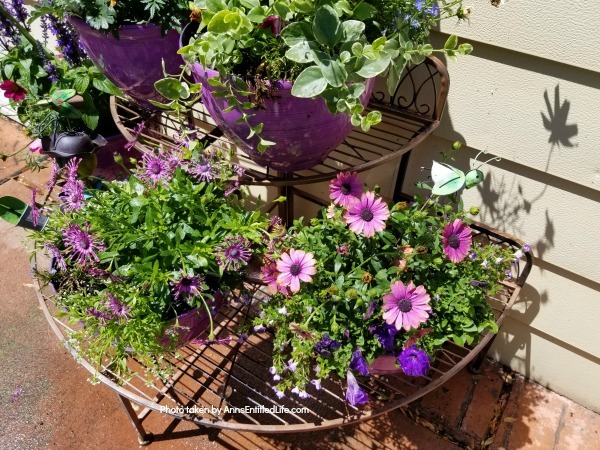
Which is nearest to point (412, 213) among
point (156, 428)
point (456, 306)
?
point (456, 306)

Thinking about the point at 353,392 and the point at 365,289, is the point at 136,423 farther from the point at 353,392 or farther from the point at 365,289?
the point at 365,289

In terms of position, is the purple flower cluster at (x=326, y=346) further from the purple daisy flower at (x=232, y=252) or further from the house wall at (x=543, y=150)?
the house wall at (x=543, y=150)

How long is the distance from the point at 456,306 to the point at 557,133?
18.8 inches

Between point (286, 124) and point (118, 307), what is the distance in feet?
1.54

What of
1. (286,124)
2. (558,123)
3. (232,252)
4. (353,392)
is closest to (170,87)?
(286,124)

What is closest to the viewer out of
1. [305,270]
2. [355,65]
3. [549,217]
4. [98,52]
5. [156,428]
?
[355,65]

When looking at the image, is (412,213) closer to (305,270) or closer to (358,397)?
(305,270)

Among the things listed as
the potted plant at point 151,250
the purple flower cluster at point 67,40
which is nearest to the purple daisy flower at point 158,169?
the potted plant at point 151,250

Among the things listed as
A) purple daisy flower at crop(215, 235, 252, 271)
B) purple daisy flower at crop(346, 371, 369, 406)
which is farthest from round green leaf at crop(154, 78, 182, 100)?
purple daisy flower at crop(346, 371, 369, 406)

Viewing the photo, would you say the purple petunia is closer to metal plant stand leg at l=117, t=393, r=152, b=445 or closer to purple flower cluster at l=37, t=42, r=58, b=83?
metal plant stand leg at l=117, t=393, r=152, b=445

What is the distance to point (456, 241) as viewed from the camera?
3.04ft

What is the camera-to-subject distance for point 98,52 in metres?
1.04

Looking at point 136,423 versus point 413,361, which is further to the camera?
point 136,423

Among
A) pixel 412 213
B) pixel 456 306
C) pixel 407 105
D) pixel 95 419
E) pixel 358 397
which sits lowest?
pixel 95 419
